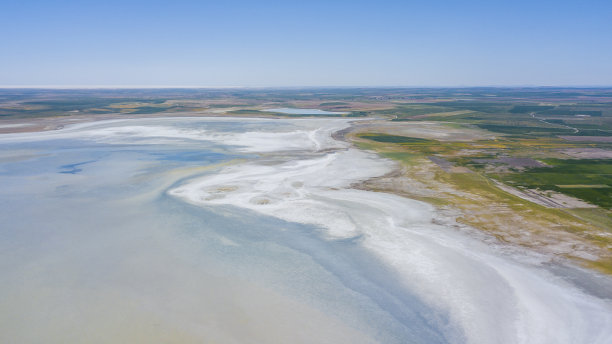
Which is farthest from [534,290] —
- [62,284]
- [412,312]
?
[62,284]

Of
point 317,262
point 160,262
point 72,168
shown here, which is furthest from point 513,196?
point 72,168

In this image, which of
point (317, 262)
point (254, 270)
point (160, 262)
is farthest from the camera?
point (317, 262)

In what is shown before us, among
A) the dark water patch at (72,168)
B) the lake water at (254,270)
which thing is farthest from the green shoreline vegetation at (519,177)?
the dark water patch at (72,168)

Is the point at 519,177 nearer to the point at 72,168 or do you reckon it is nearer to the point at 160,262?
the point at 160,262

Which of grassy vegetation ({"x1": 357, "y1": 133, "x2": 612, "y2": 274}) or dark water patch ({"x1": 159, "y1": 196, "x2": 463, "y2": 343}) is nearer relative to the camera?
dark water patch ({"x1": 159, "y1": 196, "x2": 463, "y2": 343})

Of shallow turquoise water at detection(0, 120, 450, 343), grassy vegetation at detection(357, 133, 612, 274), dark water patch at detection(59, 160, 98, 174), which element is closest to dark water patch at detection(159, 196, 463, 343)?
shallow turquoise water at detection(0, 120, 450, 343)

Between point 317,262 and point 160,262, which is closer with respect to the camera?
point 160,262

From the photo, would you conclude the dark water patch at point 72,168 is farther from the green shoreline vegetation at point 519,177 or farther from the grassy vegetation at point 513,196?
the grassy vegetation at point 513,196

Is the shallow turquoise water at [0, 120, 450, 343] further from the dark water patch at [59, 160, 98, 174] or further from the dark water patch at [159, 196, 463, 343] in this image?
the dark water patch at [59, 160, 98, 174]
